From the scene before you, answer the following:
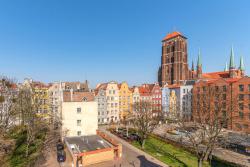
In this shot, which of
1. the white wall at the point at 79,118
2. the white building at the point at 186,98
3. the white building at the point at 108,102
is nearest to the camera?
the white wall at the point at 79,118

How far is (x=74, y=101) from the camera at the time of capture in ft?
125

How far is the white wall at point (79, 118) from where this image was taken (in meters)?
37.4

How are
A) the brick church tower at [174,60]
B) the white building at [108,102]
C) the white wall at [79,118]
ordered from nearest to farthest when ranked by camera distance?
the white wall at [79,118]
the white building at [108,102]
the brick church tower at [174,60]

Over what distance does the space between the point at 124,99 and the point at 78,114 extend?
106 ft

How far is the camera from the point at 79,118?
126 ft

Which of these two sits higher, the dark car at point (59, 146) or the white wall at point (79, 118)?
the white wall at point (79, 118)

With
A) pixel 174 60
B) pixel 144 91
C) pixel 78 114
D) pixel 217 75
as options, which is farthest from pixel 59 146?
pixel 217 75

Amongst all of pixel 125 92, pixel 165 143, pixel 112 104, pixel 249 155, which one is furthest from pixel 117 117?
pixel 249 155

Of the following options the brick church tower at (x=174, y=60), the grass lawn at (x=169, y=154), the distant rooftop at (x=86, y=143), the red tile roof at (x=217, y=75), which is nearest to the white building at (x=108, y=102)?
the distant rooftop at (x=86, y=143)

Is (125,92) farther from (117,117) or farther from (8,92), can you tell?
(8,92)

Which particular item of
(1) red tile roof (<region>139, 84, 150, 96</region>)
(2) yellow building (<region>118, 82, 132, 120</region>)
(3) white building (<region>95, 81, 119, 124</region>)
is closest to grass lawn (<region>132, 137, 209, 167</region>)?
(3) white building (<region>95, 81, 119, 124</region>)

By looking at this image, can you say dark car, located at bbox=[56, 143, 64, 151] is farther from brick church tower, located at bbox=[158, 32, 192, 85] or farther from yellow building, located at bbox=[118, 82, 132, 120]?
brick church tower, located at bbox=[158, 32, 192, 85]

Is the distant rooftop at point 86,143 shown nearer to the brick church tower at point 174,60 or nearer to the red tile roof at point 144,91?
the red tile roof at point 144,91

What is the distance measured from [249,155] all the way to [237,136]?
15354 millimetres
